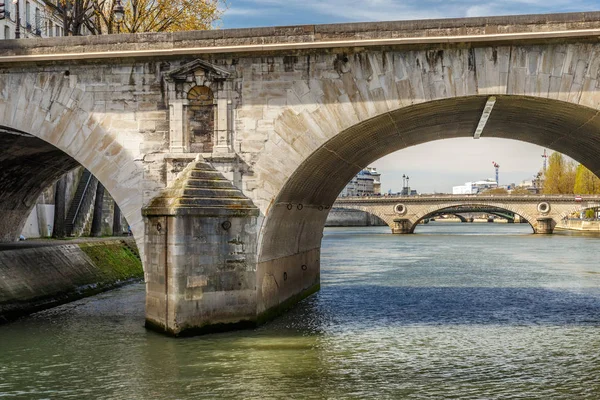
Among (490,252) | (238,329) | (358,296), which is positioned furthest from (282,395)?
(490,252)

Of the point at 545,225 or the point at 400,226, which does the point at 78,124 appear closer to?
the point at 400,226

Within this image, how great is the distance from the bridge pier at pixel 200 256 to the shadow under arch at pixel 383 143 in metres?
0.59

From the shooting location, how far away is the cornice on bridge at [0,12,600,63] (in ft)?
54.1

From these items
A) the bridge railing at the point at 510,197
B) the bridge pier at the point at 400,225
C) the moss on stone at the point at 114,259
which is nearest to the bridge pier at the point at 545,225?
the bridge railing at the point at 510,197

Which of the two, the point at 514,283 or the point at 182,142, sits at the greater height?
the point at 182,142

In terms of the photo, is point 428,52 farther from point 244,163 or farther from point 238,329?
point 238,329

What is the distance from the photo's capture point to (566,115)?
59.4ft

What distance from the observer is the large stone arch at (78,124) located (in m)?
18.7

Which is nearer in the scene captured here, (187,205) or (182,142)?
(187,205)

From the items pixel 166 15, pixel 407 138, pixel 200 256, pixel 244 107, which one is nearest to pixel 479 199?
pixel 166 15

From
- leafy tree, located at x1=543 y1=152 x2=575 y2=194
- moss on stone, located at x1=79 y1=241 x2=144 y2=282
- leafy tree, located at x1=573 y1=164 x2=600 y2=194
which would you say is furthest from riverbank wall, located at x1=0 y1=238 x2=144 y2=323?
leafy tree, located at x1=543 y1=152 x2=575 y2=194

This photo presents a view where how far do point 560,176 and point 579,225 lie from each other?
1330cm

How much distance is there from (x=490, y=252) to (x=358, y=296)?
29.6 m

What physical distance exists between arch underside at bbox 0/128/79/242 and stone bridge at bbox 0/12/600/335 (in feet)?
12.9
